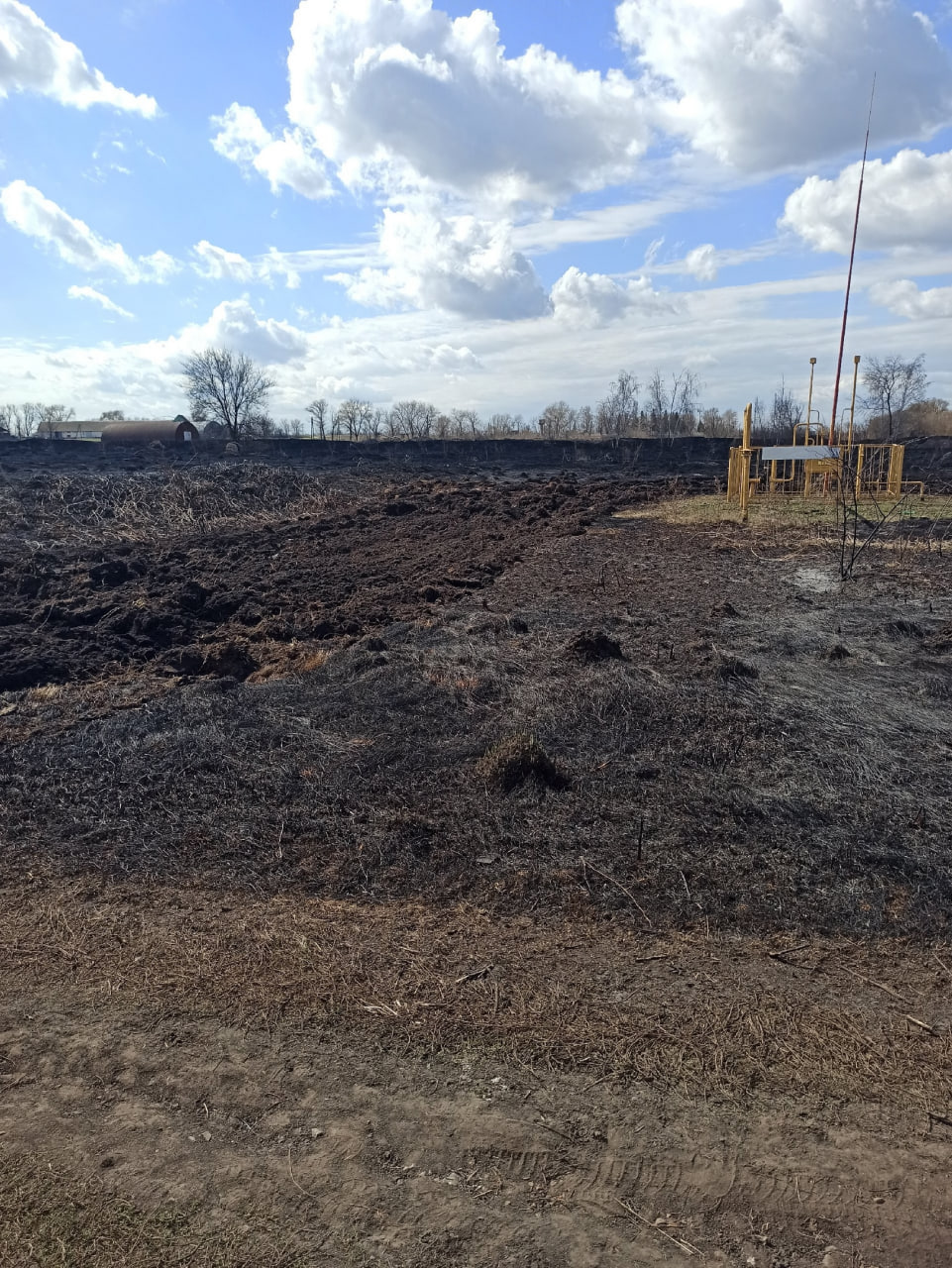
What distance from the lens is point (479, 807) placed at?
514 centimetres

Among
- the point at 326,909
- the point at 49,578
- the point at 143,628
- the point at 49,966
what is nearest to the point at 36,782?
the point at 49,966

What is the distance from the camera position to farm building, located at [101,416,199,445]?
4619cm

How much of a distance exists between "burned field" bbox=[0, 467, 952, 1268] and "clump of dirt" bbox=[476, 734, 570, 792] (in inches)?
0.8

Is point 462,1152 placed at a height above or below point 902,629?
below

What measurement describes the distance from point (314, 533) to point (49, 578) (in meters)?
6.98

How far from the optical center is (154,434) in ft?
153

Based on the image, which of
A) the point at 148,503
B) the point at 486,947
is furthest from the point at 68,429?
the point at 486,947

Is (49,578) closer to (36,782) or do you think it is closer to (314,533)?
(314,533)

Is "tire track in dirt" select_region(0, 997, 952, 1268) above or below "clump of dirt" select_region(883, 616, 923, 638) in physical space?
below

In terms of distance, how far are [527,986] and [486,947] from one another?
0.35 meters

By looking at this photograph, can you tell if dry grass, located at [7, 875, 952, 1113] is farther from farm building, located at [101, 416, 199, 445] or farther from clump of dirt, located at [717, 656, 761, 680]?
farm building, located at [101, 416, 199, 445]

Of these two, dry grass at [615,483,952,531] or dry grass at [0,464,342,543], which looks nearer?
dry grass at [615,483,952,531]

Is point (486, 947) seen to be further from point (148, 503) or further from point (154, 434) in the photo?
point (154, 434)

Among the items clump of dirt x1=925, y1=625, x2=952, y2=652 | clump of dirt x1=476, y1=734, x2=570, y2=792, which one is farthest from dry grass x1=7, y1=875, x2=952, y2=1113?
clump of dirt x1=925, y1=625, x2=952, y2=652
